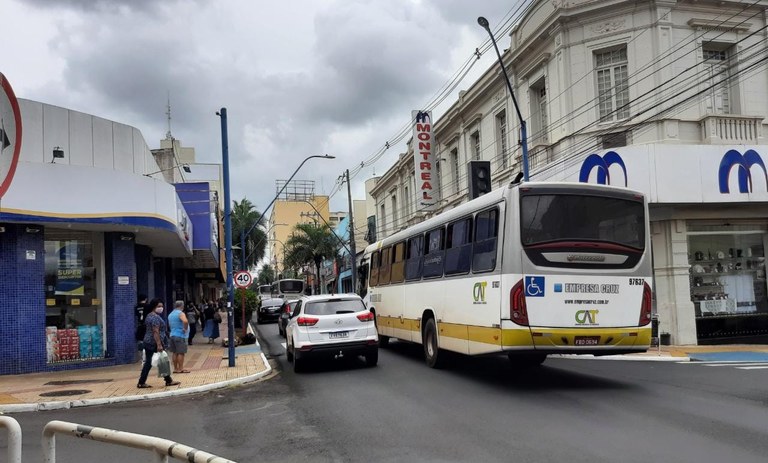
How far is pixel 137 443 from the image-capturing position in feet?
12.2

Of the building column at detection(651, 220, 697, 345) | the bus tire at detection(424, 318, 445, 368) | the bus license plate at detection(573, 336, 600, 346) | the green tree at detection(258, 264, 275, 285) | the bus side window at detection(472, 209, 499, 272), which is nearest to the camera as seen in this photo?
the bus license plate at detection(573, 336, 600, 346)

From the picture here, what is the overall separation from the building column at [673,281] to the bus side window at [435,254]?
321 inches

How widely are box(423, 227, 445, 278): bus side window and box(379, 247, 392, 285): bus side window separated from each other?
3.25m

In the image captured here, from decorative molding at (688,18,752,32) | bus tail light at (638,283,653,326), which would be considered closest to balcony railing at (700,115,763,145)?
decorative molding at (688,18,752,32)

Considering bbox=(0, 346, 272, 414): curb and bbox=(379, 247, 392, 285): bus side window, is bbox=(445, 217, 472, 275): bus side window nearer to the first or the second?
bbox=(379, 247, 392, 285): bus side window

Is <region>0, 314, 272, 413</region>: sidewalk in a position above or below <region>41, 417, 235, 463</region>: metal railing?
below

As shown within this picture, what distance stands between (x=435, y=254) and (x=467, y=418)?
5.50m

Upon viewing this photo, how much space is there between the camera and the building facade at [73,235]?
1359 cm

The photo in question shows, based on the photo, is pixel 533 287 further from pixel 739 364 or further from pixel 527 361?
pixel 739 364

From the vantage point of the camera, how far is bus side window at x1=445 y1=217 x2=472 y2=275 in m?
11.3

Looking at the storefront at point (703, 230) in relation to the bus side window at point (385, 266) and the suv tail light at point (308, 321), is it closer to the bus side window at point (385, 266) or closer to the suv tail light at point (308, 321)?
the bus side window at point (385, 266)

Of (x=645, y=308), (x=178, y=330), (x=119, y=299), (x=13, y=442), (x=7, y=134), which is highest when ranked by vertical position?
(x=7, y=134)

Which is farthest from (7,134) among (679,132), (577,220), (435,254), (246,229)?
(246,229)

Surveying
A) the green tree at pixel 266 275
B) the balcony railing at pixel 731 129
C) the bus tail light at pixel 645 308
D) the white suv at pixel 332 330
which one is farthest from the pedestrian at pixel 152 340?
the green tree at pixel 266 275
